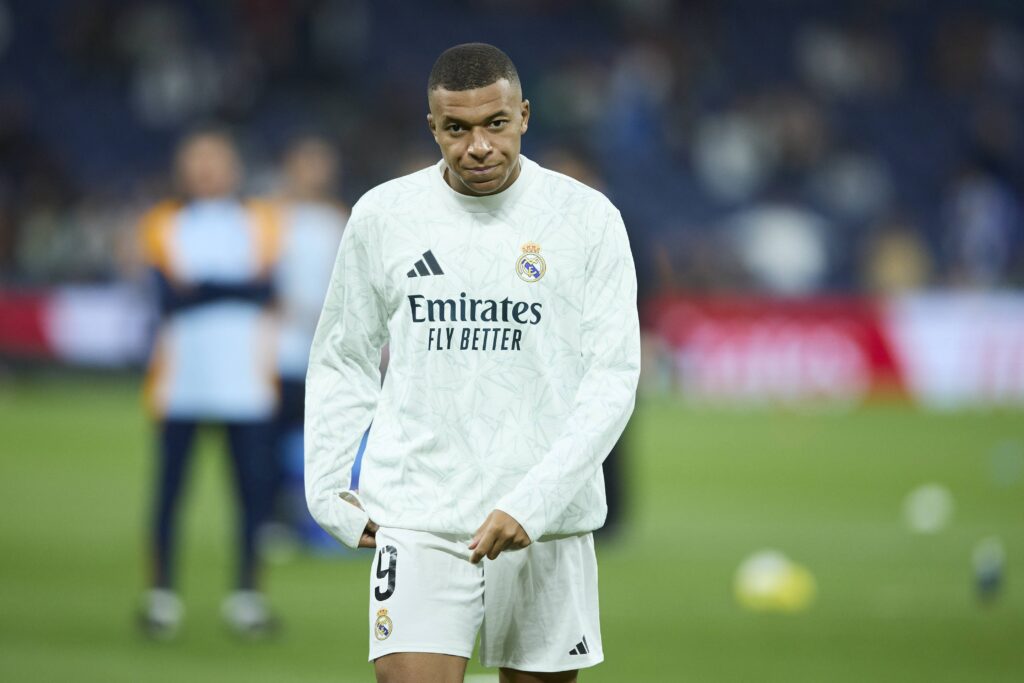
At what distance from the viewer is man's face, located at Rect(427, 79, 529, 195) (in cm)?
457

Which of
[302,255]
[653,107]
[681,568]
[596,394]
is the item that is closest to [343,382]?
[596,394]

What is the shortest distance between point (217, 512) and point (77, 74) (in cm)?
1789

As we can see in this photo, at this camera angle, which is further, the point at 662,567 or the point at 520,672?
the point at 662,567

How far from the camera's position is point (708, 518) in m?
14.2

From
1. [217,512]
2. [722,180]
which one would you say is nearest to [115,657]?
[217,512]

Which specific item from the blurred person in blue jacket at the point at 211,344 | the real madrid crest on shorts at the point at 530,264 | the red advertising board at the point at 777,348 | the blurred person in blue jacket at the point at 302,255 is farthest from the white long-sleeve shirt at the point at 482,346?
the red advertising board at the point at 777,348

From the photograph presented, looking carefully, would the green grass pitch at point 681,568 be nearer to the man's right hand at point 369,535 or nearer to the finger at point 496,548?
the man's right hand at point 369,535

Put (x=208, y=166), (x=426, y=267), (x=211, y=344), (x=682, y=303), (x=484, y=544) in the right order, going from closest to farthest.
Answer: (x=484, y=544), (x=426, y=267), (x=208, y=166), (x=211, y=344), (x=682, y=303)

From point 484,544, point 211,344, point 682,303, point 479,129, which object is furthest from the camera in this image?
point 682,303

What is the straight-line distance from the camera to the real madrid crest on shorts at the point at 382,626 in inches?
185

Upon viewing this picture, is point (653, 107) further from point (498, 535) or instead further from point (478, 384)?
point (498, 535)

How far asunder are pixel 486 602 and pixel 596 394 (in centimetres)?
67

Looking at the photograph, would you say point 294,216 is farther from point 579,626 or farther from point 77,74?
point 77,74

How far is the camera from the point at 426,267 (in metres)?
4.70
